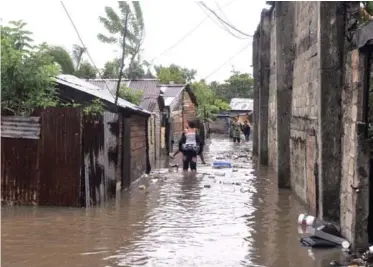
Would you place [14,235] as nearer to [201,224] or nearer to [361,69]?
[201,224]

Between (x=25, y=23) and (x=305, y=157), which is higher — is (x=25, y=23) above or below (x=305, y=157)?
above

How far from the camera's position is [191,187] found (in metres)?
14.8

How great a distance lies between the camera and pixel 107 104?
13070 mm

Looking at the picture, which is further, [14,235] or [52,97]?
[52,97]

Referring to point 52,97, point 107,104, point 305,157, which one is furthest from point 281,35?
point 52,97

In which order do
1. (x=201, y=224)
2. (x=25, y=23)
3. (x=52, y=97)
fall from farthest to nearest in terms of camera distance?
1. (x=52, y=97)
2. (x=25, y=23)
3. (x=201, y=224)

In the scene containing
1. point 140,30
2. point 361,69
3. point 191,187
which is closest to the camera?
point 361,69

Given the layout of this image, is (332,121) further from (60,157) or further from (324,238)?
(60,157)

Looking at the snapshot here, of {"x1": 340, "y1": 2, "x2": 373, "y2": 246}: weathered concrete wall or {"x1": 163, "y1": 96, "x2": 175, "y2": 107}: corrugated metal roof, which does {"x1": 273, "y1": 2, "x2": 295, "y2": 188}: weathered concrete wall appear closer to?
{"x1": 340, "y1": 2, "x2": 373, "y2": 246}: weathered concrete wall

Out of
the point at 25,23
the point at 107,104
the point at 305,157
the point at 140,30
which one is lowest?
the point at 305,157

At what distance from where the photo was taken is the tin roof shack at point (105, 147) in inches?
424

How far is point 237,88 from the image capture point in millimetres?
74250

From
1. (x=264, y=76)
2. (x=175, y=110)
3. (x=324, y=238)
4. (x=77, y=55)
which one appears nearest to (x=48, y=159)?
(x=324, y=238)

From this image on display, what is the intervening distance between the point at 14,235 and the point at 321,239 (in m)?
4.46
